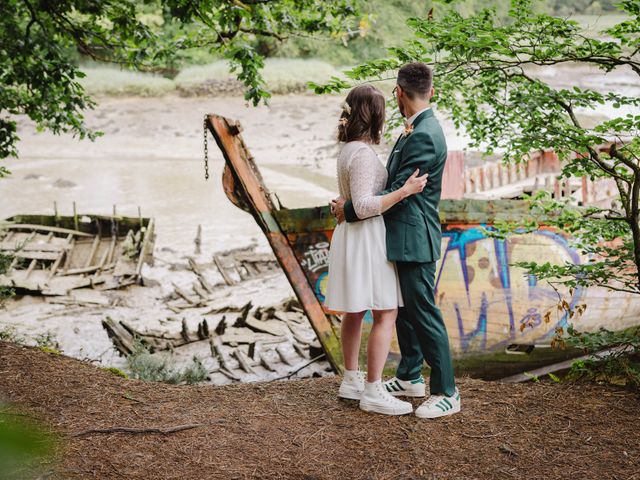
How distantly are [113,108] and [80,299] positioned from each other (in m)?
19.9

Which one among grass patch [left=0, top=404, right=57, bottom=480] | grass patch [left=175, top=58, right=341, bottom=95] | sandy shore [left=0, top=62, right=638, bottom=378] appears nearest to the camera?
grass patch [left=0, top=404, right=57, bottom=480]

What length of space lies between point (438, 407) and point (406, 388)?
0.36m

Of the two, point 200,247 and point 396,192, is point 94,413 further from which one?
point 200,247

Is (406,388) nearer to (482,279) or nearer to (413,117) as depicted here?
(413,117)

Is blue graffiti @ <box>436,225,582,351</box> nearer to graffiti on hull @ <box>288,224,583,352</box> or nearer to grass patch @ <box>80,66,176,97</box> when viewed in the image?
graffiti on hull @ <box>288,224,583,352</box>

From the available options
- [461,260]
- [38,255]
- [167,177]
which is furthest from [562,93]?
[167,177]

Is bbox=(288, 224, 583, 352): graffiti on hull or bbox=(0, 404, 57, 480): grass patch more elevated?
bbox=(0, 404, 57, 480): grass patch

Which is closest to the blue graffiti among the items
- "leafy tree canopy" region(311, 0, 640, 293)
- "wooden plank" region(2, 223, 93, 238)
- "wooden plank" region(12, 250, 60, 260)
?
"leafy tree canopy" region(311, 0, 640, 293)

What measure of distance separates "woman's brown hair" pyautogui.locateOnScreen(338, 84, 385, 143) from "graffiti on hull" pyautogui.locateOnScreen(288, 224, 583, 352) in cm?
291

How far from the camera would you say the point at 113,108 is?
30031 mm

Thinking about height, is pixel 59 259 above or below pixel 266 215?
below

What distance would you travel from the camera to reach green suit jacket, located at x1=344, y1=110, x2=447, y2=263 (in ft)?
10.7

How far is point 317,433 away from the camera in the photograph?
334cm

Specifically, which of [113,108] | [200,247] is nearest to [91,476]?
[200,247]
